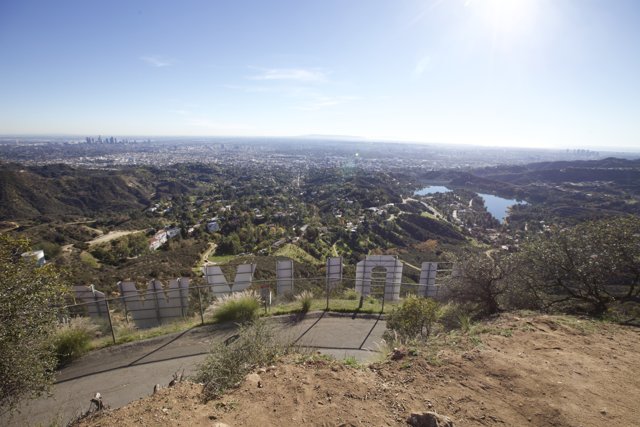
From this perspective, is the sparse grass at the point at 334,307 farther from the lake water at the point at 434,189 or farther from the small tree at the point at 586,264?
the lake water at the point at 434,189

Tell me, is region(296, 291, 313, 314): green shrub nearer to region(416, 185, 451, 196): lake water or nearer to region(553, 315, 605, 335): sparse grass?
region(553, 315, 605, 335): sparse grass

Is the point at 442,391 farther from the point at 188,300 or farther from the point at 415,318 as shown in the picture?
the point at 188,300

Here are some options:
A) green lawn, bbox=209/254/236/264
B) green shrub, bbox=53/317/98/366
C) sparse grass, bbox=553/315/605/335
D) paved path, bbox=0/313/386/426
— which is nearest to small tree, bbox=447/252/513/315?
sparse grass, bbox=553/315/605/335

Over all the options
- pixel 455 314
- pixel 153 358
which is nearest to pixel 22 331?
pixel 153 358

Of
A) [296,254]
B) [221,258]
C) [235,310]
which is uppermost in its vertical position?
[235,310]

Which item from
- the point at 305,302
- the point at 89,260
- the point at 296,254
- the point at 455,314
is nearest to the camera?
the point at 455,314
